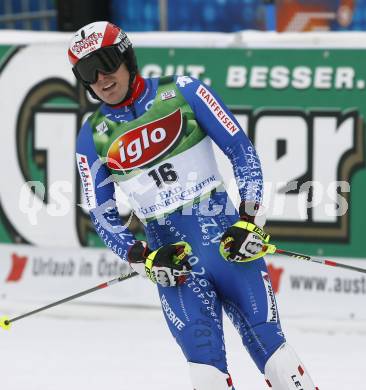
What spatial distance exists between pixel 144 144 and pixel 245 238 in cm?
73

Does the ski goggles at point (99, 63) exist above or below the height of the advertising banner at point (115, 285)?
above

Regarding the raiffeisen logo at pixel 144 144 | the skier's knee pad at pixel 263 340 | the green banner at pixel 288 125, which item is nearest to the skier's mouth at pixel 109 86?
the raiffeisen logo at pixel 144 144

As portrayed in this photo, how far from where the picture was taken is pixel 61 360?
7523 millimetres

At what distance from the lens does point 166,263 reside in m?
5.20

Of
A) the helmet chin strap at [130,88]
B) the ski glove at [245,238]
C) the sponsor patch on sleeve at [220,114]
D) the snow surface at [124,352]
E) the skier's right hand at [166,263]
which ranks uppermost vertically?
the helmet chin strap at [130,88]

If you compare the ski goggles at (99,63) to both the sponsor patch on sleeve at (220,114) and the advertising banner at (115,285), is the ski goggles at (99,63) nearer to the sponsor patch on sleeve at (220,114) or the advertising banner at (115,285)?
the sponsor patch on sleeve at (220,114)

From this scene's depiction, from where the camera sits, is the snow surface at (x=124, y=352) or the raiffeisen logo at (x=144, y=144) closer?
the raiffeisen logo at (x=144, y=144)

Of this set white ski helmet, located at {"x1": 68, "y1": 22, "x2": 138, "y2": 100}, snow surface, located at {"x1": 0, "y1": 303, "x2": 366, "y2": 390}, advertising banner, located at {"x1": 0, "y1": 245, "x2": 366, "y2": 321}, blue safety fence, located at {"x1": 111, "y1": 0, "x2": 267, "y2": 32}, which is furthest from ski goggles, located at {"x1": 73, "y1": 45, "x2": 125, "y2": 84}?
blue safety fence, located at {"x1": 111, "y1": 0, "x2": 267, "y2": 32}

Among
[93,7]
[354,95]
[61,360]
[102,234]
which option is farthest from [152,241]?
[93,7]

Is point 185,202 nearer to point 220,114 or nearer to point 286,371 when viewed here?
point 220,114

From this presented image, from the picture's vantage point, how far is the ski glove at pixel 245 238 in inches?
202

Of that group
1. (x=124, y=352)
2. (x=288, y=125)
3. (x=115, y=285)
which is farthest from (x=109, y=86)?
(x=115, y=285)

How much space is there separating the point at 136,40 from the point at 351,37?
1.56m

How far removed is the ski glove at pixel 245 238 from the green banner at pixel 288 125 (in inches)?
117
